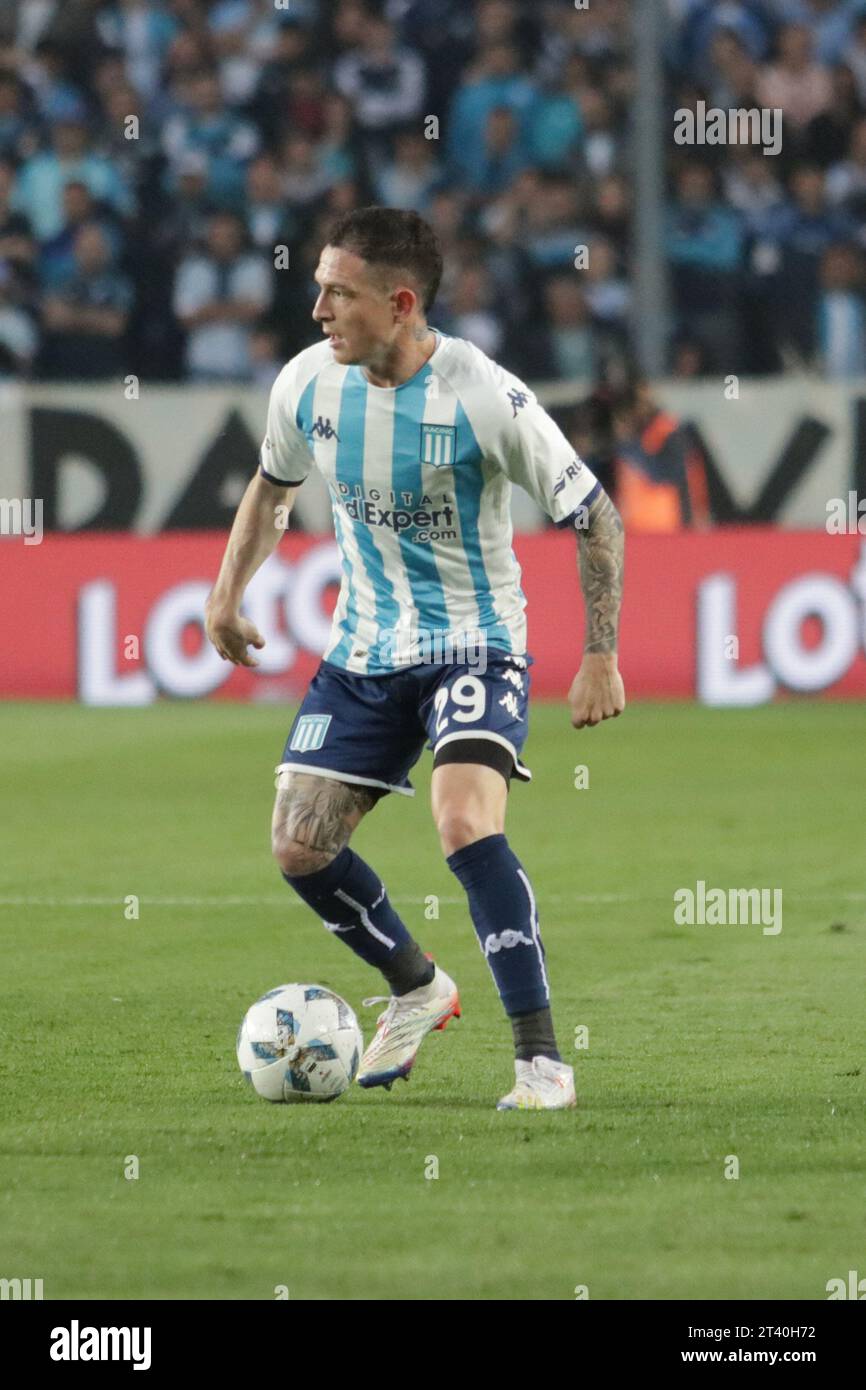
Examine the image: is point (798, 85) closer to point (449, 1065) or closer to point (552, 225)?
point (552, 225)

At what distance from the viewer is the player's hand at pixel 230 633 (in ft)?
Result: 19.7

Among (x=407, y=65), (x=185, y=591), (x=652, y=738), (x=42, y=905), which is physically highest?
(x=407, y=65)

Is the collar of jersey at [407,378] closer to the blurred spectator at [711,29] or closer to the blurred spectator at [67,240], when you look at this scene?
the blurred spectator at [67,240]

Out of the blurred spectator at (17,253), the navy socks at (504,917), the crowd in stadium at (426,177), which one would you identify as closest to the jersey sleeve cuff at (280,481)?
the navy socks at (504,917)

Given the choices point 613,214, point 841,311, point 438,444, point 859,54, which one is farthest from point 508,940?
point 859,54

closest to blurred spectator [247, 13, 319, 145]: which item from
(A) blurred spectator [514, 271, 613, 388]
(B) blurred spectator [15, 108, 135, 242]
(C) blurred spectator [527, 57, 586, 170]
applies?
(B) blurred spectator [15, 108, 135, 242]

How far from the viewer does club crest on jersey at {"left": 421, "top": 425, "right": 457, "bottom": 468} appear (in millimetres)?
5691

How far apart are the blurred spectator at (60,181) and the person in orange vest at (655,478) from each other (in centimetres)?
429

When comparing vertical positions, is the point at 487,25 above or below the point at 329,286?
Answer: above

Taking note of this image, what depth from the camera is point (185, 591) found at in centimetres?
1430

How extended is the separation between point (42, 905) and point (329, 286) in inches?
140

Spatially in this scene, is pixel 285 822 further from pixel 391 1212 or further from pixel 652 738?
pixel 652 738

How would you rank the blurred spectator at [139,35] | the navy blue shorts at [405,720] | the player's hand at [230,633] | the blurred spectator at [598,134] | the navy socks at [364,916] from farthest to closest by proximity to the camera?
1. the blurred spectator at [139,35]
2. the blurred spectator at [598,134]
3. the player's hand at [230,633]
4. the navy socks at [364,916]
5. the navy blue shorts at [405,720]

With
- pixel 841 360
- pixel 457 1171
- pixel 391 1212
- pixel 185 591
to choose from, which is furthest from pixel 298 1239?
pixel 841 360
